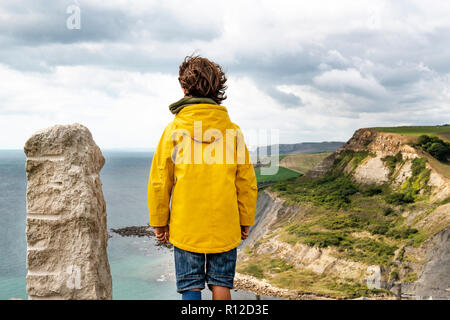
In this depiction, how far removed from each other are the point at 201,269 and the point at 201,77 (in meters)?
1.60

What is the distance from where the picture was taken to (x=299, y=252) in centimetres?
3900

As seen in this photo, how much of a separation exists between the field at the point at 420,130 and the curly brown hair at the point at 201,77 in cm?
4585

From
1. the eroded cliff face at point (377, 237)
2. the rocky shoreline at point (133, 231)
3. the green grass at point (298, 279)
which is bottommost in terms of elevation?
the green grass at point (298, 279)

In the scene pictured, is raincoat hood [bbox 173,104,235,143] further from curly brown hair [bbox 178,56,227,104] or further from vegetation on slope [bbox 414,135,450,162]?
vegetation on slope [bbox 414,135,450,162]

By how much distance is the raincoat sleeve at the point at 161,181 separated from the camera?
3.36 meters

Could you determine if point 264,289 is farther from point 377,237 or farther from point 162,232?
point 162,232

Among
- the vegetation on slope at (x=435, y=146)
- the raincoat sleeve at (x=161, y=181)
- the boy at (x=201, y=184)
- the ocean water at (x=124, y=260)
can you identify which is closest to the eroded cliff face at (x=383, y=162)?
the vegetation on slope at (x=435, y=146)

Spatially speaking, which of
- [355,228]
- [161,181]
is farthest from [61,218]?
[355,228]

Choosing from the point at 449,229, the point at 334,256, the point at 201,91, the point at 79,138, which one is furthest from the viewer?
the point at 334,256

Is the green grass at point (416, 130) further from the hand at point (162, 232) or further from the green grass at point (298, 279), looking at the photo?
the hand at point (162, 232)

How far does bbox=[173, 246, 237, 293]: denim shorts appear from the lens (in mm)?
3381

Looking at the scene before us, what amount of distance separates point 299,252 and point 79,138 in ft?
Result: 120
